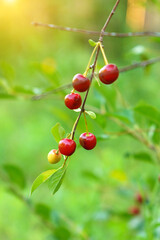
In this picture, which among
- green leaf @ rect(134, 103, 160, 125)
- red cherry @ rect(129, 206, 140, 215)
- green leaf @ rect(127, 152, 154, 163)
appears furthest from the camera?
red cherry @ rect(129, 206, 140, 215)

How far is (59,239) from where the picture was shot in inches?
31.5

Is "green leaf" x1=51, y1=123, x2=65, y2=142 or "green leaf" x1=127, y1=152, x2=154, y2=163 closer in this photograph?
"green leaf" x1=51, y1=123, x2=65, y2=142

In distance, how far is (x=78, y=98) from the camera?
33cm

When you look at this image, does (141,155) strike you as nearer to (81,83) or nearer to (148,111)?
(148,111)

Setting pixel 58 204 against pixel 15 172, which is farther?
pixel 58 204

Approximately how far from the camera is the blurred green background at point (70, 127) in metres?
0.72

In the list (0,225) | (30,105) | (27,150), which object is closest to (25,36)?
(30,105)

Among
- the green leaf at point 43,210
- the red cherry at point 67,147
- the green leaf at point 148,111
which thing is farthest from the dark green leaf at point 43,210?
the red cherry at point 67,147

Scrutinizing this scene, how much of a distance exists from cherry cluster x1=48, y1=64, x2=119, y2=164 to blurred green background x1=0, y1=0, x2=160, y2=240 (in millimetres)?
198

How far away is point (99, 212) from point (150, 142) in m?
0.31

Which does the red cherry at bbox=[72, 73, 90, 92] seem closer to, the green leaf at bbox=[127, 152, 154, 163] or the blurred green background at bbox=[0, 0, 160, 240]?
the blurred green background at bbox=[0, 0, 160, 240]

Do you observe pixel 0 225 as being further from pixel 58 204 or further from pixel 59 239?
pixel 59 239

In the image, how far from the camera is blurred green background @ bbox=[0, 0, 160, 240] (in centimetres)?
72

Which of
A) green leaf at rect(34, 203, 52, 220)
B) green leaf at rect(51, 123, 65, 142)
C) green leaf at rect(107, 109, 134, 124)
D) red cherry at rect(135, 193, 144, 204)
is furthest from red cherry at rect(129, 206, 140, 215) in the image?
→ green leaf at rect(51, 123, 65, 142)
